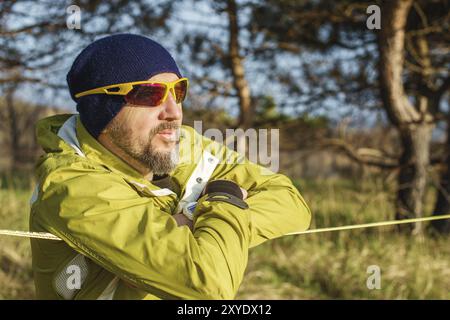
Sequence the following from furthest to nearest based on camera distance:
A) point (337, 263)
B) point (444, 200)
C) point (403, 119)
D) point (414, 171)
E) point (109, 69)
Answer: point (444, 200), point (414, 171), point (403, 119), point (337, 263), point (109, 69)

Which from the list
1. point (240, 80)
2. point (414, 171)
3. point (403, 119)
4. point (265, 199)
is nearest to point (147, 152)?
point (265, 199)

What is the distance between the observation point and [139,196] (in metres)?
1.63

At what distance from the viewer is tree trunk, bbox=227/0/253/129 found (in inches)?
243

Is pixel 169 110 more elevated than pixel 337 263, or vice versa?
pixel 169 110

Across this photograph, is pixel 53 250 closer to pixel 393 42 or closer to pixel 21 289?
pixel 21 289

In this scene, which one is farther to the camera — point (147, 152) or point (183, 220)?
point (147, 152)

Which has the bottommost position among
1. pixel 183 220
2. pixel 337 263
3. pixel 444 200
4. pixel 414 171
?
pixel 337 263

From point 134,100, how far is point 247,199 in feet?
1.73

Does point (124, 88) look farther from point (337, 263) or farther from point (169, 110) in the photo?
point (337, 263)

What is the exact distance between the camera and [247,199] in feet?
6.13

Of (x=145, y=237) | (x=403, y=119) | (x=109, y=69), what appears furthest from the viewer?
(x=403, y=119)

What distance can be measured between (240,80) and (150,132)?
4.59 metres
